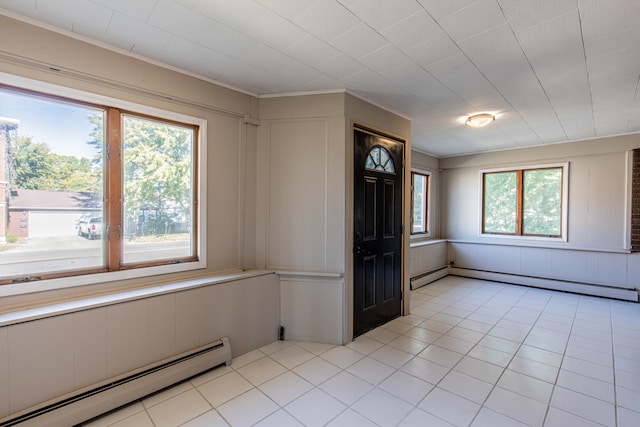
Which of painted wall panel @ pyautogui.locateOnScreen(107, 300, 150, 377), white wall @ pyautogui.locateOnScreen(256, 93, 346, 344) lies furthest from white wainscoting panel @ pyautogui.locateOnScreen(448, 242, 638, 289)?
painted wall panel @ pyautogui.locateOnScreen(107, 300, 150, 377)

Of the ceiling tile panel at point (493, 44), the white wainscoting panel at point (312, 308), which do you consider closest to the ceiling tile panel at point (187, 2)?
the ceiling tile panel at point (493, 44)

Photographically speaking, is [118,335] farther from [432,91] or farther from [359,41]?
[432,91]

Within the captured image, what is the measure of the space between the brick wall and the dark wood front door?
13.0 feet

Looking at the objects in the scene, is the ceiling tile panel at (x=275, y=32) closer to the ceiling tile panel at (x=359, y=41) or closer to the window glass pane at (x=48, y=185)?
the ceiling tile panel at (x=359, y=41)

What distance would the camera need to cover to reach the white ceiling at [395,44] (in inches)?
70.4

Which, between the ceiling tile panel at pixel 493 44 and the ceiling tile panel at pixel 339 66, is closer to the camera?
the ceiling tile panel at pixel 493 44

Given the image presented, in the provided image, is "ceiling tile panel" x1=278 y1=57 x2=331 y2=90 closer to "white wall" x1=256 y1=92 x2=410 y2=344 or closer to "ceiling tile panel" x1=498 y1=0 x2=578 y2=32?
"white wall" x1=256 y1=92 x2=410 y2=344

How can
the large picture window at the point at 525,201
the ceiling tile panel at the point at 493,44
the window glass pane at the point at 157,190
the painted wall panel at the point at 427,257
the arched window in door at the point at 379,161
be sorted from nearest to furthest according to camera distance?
1. the ceiling tile panel at the point at 493,44
2. the window glass pane at the point at 157,190
3. the arched window in door at the point at 379,161
4. the large picture window at the point at 525,201
5. the painted wall panel at the point at 427,257

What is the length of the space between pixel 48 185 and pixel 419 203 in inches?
237

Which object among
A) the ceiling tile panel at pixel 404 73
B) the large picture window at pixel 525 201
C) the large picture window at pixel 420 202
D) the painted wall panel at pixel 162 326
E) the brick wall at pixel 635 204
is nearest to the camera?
the painted wall panel at pixel 162 326

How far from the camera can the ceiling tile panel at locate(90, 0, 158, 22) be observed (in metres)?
1.73

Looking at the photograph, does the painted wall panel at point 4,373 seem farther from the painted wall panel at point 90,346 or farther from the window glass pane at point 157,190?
the window glass pane at point 157,190

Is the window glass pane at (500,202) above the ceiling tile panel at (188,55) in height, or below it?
below

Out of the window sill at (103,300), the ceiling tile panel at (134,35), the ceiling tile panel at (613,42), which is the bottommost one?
the window sill at (103,300)
